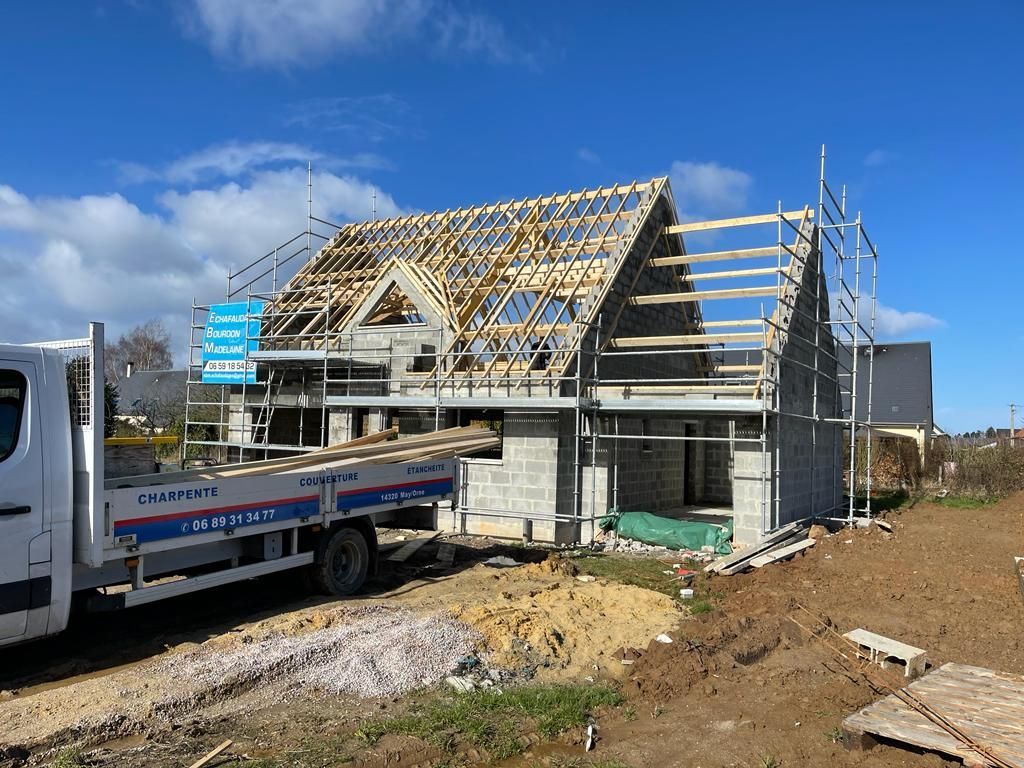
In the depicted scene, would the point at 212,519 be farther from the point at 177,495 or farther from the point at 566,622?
the point at 566,622

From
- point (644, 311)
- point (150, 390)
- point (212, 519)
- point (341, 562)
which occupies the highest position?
point (644, 311)

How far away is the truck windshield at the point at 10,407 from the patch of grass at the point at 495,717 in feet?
10.7

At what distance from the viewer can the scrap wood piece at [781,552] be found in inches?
423

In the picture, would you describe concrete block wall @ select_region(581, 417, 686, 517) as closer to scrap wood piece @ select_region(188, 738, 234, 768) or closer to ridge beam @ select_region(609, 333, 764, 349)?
ridge beam @ select_region(609, 333, 764, 349)

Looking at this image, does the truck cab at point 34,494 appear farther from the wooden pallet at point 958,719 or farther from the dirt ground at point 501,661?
the wooden pallet at point 958,719

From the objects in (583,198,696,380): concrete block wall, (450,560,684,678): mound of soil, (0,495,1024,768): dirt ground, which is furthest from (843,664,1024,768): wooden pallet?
(583,198,696,380): concrete block wall

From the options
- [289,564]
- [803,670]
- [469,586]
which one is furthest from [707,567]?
[289,564]

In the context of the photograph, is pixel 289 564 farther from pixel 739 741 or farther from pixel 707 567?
pixel 707 567

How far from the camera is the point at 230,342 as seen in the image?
17.5 meters

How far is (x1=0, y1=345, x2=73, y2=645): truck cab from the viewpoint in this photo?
5.40 m

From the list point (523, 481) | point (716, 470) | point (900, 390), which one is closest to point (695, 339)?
point (523, 481)

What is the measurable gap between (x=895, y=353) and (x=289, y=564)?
1255 inches

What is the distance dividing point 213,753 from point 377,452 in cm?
541

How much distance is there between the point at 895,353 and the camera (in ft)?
109
